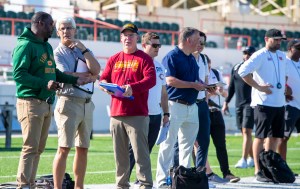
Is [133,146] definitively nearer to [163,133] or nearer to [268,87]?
[163,133]

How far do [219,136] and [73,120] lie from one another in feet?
11.7

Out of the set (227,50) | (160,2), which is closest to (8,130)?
(227,50)

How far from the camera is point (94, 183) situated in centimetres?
1127

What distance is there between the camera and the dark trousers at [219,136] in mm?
12000

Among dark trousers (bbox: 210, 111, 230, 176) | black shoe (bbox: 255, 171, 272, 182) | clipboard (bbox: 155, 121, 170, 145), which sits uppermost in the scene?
clipboard (bbox: 155, 121, 170, 145)

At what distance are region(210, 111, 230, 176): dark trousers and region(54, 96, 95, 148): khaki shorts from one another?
3.20 metres

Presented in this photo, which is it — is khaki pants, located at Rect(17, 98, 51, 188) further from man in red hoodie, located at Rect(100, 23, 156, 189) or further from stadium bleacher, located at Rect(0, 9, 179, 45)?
stadium bleacher, located at Rect(0, 9, 179, 45)

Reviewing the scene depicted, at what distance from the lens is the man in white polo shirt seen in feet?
39.2

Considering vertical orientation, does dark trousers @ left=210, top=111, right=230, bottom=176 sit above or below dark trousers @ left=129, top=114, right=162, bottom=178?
below

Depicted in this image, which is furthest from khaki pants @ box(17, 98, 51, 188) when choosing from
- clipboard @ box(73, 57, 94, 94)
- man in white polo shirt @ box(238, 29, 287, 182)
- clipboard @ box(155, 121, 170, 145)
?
man in white polo shirt @ box(238, 29, 287, 182)

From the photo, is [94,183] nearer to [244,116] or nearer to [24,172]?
[24,172]

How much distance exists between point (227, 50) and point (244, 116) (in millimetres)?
20015

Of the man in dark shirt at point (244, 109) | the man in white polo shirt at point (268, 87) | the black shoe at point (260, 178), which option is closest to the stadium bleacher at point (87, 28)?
the man in dark shirt at point (244, 109)

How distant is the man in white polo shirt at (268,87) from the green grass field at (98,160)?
110 centimetres
